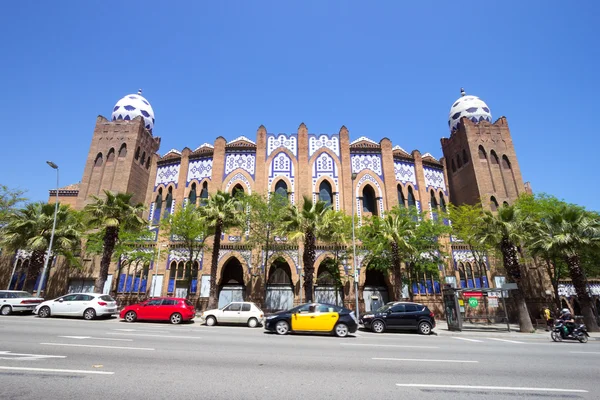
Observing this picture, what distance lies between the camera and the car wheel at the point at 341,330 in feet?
43.9

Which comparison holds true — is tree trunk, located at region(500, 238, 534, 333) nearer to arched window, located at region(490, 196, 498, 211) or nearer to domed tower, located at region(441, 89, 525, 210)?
domed tower, located at region(441, 89, 525, 210)

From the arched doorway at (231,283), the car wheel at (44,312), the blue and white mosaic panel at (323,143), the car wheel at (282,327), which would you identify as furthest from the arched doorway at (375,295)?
the car wheel at (44,312)

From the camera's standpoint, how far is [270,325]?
44.8ft

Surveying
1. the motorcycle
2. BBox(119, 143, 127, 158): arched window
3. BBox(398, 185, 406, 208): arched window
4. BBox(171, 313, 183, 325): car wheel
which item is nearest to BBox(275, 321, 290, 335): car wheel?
BBox(171, 313, 183, 325): car wheel

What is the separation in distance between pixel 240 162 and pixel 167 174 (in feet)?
26.1

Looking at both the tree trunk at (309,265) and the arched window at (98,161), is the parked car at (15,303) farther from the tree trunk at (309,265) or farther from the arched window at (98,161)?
the tree trunk at (309,265)

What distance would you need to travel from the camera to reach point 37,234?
2308 centimetres

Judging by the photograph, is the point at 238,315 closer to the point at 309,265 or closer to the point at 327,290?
the point at 309,265

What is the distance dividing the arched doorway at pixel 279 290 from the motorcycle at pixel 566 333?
16.6 metres

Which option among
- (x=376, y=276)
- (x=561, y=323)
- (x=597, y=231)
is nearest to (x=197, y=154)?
(x=376, y=276)

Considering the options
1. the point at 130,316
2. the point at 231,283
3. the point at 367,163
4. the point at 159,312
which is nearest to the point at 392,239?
the point at 367,163

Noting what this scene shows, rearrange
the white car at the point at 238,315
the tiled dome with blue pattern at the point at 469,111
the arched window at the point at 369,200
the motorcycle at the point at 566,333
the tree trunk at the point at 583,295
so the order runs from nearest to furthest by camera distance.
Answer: the motorcycle at the point at 566,333
the white car at the point at 238,315
the tree trunk at the point at 583,295
the arched window at the point at 369,200
the tiled dome with blue pattern at the point at 469,111

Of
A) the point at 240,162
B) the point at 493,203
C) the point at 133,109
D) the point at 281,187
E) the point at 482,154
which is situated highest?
the point at 133,109

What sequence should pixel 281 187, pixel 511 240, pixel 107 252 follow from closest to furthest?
pixel 511 240 < pixel 107 252 < pixel 281 187
